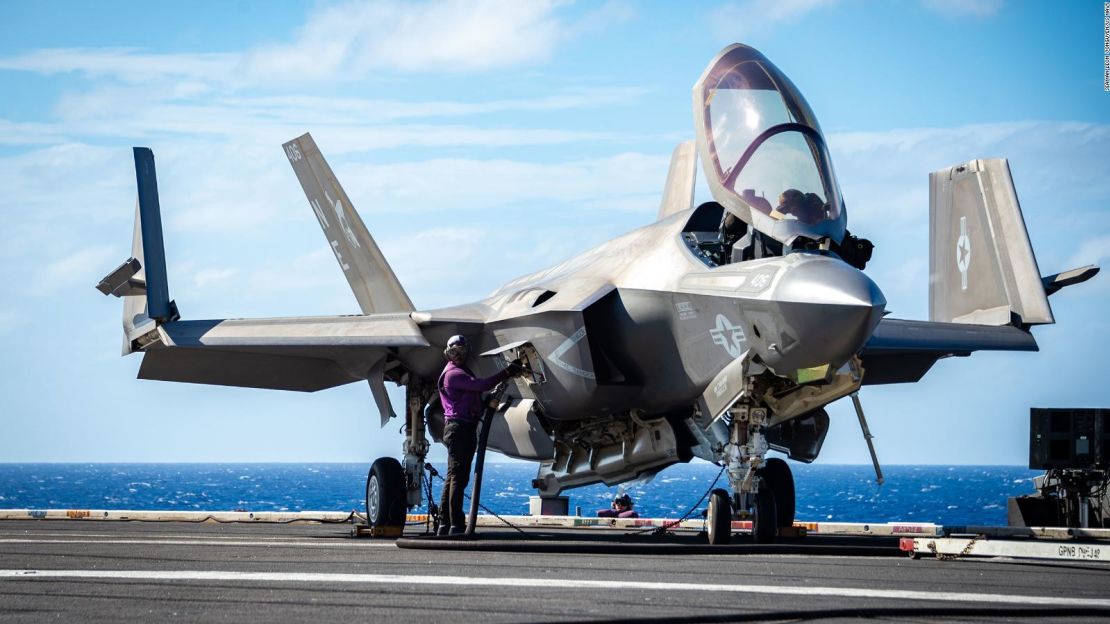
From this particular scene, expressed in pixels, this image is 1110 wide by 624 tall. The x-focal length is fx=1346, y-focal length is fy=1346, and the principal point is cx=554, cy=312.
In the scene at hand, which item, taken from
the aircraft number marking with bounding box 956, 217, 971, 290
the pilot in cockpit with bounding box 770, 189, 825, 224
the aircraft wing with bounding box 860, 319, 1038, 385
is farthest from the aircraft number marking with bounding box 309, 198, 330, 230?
the pilot in cockpit with bounding box 770, 189, 825, 224

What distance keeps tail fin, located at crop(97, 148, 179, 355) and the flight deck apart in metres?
4.08

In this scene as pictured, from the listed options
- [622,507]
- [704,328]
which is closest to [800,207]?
[704,328]

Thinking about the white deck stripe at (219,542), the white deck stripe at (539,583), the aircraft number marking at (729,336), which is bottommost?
the white deck stripe at (539,583)

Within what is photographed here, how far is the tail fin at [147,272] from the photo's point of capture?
1431 centimetres

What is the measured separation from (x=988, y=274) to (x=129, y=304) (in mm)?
9534

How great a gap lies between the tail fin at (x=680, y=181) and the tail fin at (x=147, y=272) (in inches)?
227

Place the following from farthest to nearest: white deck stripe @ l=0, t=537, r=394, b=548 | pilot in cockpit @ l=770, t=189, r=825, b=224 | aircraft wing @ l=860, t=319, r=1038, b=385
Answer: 1. aircraft wing @ l=860, t=319, r=1038, b=385
2. pilot in cockpit @ l=770, t=189, r=825, b=224
3. white deck stripe @ l=0, t=537, r=394, b=548

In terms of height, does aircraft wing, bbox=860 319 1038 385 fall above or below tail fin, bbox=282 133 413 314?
below

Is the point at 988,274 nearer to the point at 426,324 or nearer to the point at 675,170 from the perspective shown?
the point at 675,170

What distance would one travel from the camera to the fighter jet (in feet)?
33.8

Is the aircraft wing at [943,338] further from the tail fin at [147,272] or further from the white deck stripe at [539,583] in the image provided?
the tail fin at [147,272]

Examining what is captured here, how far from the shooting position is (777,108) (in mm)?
10773

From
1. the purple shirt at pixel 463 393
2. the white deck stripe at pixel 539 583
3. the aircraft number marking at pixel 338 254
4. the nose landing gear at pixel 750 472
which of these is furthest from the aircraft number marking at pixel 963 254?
the white deck stripe at pixel 539 583

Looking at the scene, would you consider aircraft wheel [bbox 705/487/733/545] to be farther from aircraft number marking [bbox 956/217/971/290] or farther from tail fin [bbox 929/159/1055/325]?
aircraft number marking [bbox 956/217/971/290]
